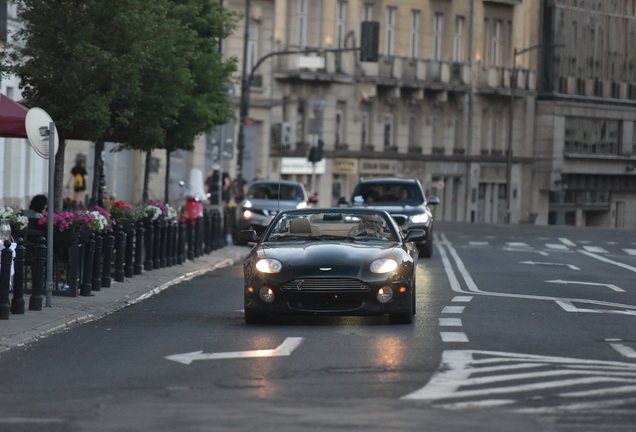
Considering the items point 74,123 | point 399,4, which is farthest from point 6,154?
point 399,4

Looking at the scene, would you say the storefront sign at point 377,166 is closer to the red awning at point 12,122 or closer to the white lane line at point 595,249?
the white lane line at point 595,249

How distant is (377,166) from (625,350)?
56106 millimetres

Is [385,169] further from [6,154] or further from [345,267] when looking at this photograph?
[345,267]

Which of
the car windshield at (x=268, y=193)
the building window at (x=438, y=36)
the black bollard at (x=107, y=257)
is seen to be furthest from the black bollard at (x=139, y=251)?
the building window at (x=438, y=36)

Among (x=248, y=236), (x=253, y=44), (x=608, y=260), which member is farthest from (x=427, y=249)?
(x=253, y=44)

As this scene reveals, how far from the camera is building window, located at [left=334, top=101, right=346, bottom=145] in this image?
221 ft

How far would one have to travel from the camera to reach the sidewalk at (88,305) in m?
14.0

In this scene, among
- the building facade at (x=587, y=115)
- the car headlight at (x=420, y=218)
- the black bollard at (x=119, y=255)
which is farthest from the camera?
the building facade at (x=587, y=115)

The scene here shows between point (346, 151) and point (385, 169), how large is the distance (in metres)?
2.53

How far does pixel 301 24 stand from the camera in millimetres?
65625

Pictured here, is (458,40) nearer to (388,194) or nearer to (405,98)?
(405,98)

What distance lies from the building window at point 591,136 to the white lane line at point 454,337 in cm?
6751

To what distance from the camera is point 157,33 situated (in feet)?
77.0

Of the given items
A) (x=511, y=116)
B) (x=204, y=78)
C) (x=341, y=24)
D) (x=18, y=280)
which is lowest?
(x=18, y=280)
